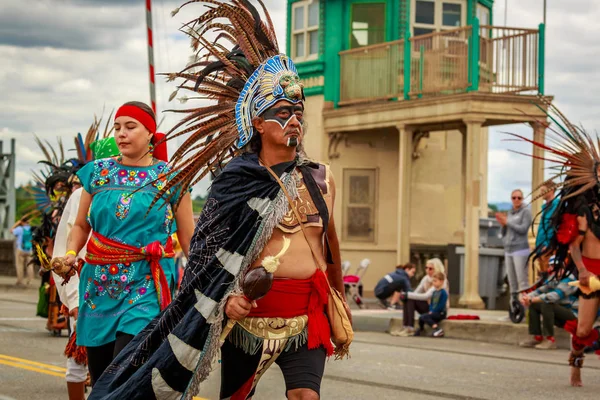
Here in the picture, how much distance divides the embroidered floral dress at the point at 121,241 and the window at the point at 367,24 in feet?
59.8

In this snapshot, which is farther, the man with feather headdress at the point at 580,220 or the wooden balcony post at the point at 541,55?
the wooden balcony post at the point at 541,55

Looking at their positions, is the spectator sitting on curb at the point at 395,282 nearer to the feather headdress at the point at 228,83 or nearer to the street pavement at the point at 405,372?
the street pavement at the point at 405,372

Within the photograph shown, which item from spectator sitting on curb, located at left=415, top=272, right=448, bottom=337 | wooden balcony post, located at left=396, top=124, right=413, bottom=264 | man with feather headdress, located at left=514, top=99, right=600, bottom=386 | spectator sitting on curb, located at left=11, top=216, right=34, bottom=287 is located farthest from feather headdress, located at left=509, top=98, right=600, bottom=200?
spectator sitting on curb, located at left=11, top=216, right=34, bottom=287

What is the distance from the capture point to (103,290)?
624 centimetres

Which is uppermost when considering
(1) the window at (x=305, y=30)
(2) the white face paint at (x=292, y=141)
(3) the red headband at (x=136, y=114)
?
(1) the window at (x=305, y=30)

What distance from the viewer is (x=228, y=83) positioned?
5656mm

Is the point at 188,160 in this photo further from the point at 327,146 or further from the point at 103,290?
the point at 327,146

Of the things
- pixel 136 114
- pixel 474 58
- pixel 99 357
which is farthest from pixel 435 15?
pixel 99 357

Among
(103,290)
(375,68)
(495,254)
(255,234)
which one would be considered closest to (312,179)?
(255,234)

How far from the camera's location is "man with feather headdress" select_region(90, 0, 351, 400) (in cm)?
497

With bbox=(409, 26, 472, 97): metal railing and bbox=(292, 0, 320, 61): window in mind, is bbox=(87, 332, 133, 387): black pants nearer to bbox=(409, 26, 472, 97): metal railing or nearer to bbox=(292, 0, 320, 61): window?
bbox=(409, 26, 472, 97): metal railing

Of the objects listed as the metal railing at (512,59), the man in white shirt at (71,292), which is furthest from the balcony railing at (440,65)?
the man in white shirt at (71,292)

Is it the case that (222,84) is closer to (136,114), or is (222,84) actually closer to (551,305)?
(136,114)

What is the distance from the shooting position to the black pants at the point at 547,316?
13.5m
